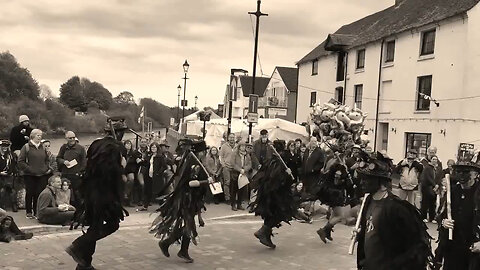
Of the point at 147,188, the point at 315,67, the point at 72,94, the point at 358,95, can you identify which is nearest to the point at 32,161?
the point at 147,188

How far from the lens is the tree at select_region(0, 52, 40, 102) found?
34281mm

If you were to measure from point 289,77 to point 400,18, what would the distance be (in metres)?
24.3

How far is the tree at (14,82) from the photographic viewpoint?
34281 mm

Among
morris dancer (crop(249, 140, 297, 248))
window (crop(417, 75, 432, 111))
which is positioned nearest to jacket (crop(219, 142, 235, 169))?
morris dancer (crop(249, 140, 297, 248))

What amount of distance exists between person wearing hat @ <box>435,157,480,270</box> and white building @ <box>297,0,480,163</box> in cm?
1627

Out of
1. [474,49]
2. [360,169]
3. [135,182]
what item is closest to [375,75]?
[474,49]

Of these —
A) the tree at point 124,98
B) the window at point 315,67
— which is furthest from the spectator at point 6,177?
the tree at point 124,98

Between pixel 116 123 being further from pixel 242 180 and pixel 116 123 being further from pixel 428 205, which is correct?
pixel 428 205

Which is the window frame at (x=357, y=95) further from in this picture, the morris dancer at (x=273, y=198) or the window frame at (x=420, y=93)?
the morris dancer at (x=273, y=198)

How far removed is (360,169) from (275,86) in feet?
162

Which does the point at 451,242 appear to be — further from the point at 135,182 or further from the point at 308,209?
the point at 135,182

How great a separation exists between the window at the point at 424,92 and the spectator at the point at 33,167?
60.5ft

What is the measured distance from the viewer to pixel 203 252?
8.61m

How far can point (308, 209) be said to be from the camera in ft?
40.6
